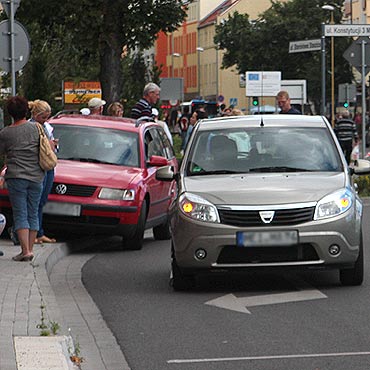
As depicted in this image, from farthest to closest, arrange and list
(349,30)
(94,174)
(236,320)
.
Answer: (349,30)
(94,174)
(236,320)

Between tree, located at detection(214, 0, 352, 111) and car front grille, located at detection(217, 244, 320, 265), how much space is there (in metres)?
83.3

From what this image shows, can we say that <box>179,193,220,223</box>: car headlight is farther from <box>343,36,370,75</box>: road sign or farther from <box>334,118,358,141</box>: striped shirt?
<box>334,118,358,141</box>: striped shirt

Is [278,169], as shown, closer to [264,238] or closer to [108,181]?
[264,238]

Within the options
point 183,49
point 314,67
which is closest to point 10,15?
point 314,67

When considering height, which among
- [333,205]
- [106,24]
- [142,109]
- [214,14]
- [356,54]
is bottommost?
[333,205]

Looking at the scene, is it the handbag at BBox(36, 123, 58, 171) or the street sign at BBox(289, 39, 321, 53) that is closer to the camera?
the handbag at BBox(36, 123, 58, 171)

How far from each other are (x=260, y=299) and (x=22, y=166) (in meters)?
3.65

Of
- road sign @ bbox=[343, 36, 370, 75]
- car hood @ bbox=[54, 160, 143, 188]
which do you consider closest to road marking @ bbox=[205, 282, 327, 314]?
car hood @ bbox=[54, 160, 143, 188]

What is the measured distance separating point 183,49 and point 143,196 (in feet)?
477

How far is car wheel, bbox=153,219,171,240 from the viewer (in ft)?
62.5

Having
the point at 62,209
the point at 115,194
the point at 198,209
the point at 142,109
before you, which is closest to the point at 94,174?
the point at 115,194

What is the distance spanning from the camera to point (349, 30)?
32969 mm

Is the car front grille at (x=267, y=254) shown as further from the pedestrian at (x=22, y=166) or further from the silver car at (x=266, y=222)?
the pedestrian at (x=22, y=166)

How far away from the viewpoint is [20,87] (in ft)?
102
